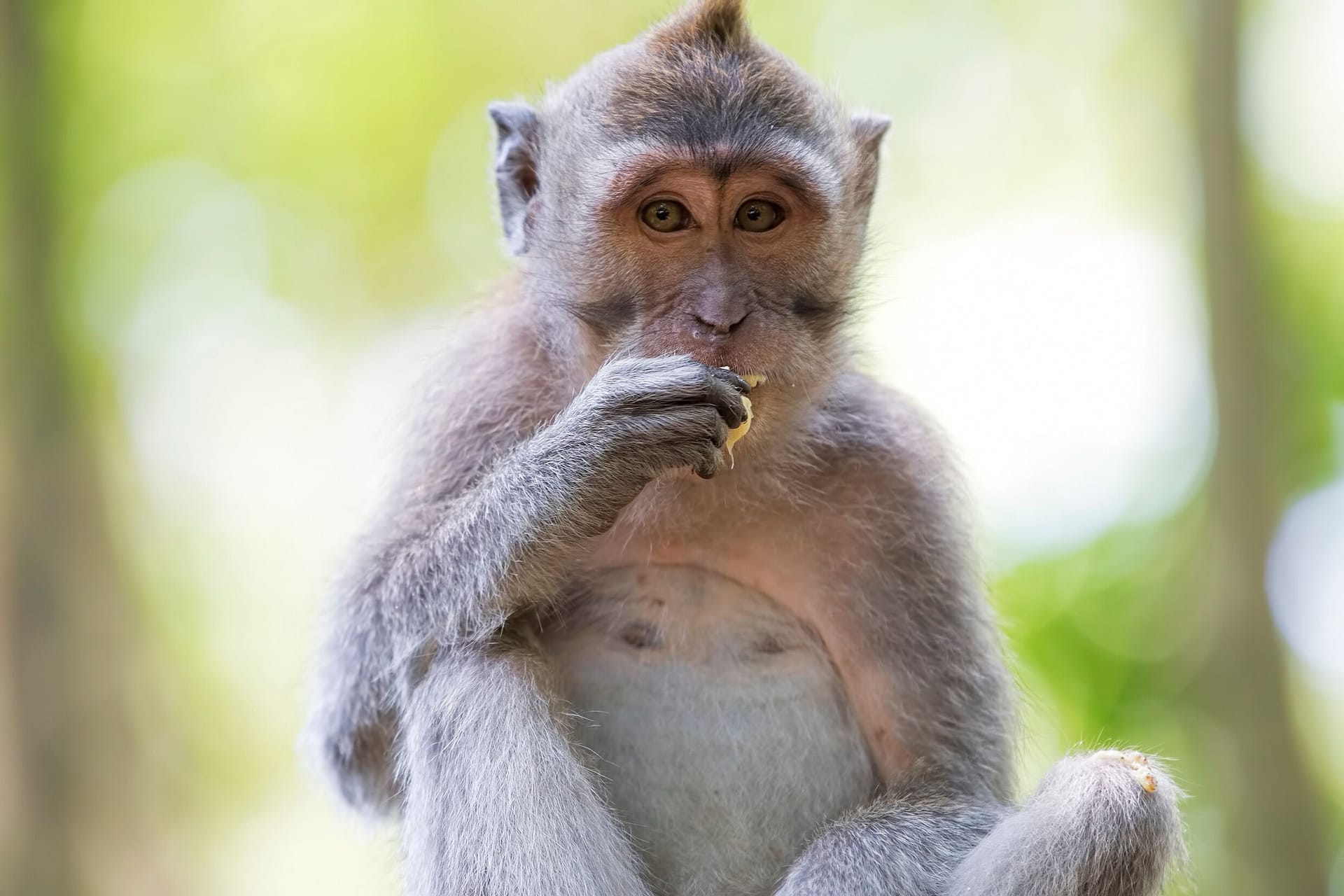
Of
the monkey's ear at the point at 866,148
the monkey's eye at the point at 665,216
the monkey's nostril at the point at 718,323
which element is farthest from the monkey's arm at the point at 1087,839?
the monkey's ear at the point at 866,148

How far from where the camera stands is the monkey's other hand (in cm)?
378

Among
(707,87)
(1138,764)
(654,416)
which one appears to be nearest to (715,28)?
(707,87)

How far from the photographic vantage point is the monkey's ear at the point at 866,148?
4.83 metres

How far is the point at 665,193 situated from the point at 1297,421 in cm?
790

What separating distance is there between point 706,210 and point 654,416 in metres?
0.72

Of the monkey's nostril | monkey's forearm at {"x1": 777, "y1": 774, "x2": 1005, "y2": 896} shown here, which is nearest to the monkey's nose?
the monkey's nostril

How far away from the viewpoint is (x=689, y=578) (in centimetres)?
466

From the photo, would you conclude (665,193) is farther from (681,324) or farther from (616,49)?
(616,49)

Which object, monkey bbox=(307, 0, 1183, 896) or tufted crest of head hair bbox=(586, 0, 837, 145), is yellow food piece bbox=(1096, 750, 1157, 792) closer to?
monkey bbox=(307, 0, 1183, 896)

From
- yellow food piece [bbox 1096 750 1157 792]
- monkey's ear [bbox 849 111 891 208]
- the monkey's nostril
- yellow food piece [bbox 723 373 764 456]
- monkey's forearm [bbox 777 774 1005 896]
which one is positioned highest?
monkey's ear [bbox 849 111 891 208]

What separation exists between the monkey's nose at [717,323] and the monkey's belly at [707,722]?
1.11 meters

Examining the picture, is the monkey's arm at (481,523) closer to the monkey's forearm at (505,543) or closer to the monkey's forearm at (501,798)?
the monkey's forearm at (505,543)

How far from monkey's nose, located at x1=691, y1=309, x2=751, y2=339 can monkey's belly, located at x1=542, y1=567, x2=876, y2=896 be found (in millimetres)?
1111

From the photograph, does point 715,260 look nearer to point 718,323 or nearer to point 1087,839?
point 718,323
